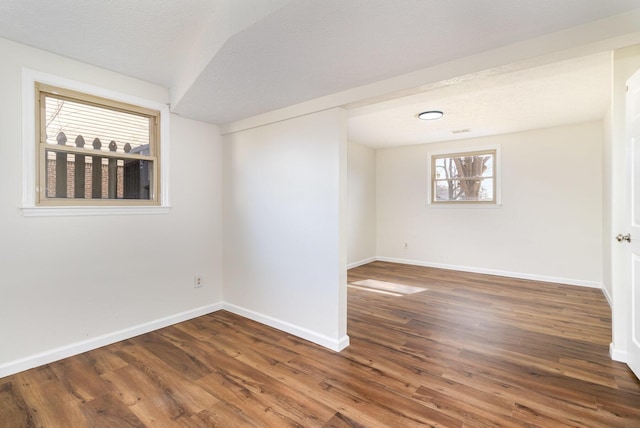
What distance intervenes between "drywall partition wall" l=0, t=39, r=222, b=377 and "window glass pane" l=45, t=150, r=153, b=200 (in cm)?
21

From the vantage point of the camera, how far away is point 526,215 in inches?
191

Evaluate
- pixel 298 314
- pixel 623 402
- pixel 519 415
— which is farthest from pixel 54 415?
pixel 623 402

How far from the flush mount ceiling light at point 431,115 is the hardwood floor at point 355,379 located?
2.51 meters

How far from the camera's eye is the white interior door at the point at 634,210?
1984 millimetres

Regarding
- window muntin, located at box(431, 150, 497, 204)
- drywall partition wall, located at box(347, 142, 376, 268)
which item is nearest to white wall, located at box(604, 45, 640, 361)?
window muntin, located at box(431, 150, 497, 204)

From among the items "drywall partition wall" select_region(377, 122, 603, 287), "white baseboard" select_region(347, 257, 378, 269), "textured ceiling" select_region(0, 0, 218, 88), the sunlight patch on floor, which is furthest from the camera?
"white baseboard" select_region(347, 257, 378, 269)

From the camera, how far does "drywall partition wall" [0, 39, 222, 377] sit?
2.19m

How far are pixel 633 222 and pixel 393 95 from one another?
192 cm

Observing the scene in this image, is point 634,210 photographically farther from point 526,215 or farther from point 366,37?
point 526,215

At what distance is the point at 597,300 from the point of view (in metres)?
3.77

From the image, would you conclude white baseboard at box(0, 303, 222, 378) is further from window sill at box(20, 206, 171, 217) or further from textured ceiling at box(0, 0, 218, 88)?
textured ceiling at box(0, 0, 218, 88)

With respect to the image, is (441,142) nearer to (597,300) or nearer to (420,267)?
(420,267)

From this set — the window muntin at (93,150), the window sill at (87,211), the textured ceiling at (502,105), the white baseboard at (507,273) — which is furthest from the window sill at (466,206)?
the window muntin at (93,150)

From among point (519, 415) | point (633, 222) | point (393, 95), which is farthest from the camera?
point (393, 95)
